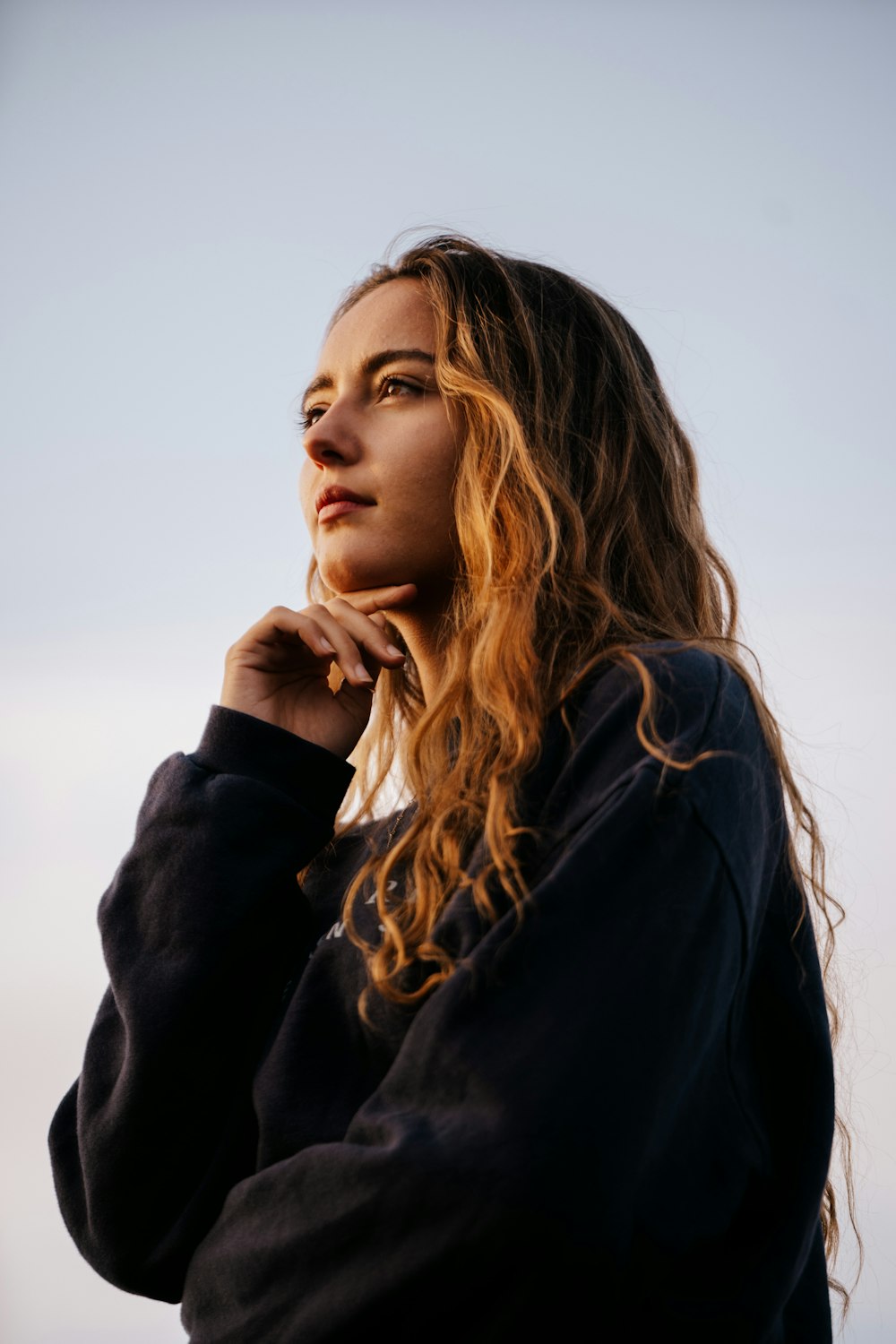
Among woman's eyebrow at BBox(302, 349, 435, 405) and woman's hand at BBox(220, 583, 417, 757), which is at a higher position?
woman's eyebrow at BBox(302, 349, 435, 405)

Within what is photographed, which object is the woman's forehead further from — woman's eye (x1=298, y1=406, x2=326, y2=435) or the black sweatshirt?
the black sweatshirt

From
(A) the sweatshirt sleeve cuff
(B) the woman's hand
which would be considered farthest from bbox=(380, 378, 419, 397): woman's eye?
(A) the sweatshirt sleeve cuff

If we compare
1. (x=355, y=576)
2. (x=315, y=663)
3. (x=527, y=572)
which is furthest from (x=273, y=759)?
(x=527, y=572)

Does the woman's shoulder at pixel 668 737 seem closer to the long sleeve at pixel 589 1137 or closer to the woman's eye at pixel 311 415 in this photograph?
the long sleeve at pixel 589 1137

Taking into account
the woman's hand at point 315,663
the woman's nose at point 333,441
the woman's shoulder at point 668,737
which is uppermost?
the woman's nose at point 333,441

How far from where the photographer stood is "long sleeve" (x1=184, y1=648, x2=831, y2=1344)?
108 cm

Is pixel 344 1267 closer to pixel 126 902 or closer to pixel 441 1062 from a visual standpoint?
pixel 441 1062

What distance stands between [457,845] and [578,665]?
0.29 m

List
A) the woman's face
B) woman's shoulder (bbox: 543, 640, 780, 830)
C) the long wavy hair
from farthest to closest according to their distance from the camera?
the woman's face, the long wavy hair, woman's shoulder (bbox: 543, 640, 780, 830)

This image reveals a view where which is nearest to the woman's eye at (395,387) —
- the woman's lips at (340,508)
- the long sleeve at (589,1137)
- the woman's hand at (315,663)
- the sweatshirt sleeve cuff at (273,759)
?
the woman's lips at (340,508)

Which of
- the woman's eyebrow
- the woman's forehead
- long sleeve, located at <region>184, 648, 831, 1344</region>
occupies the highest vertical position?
the woman's forehead

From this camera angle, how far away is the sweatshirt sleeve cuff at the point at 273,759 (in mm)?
1687

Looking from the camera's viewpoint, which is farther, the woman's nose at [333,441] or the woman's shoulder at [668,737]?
the woman's nose at [333,441]

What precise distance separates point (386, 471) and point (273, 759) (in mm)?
484
